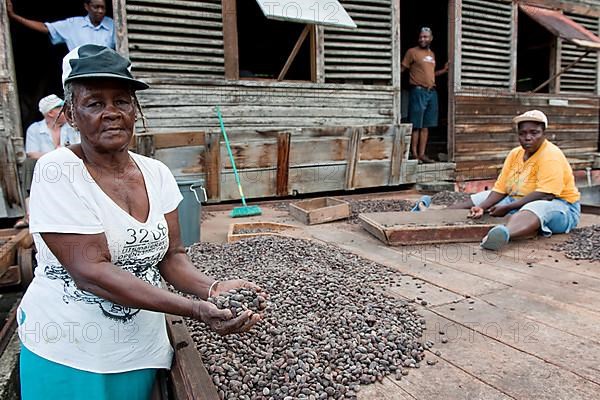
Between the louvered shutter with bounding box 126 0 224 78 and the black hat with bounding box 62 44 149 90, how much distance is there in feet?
15.7

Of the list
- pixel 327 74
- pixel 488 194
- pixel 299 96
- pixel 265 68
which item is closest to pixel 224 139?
pixel 299 96

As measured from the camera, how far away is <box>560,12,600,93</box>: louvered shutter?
954 centimetres

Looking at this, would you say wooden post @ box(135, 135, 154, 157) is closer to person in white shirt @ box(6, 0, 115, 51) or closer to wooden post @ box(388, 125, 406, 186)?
person in white shirt @ box(6, 0, 115, 51)

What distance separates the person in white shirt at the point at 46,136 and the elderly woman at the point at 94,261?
11.4ft

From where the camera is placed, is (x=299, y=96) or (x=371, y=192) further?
(x=371, y=192)

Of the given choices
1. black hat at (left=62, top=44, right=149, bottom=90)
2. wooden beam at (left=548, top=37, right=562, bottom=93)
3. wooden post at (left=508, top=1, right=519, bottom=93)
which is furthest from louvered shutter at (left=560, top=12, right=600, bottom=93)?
black hat at (left=62, top=44, right=149, bottom=90)

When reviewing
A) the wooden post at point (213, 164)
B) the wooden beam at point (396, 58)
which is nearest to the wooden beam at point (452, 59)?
the wooden beam at point (396, 58)

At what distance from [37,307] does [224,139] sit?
488 centimetres

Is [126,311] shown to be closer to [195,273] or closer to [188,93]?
[195,273]

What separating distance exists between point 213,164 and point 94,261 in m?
4.83

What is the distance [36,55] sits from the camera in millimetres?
7980

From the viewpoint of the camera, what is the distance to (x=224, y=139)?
6.23 m

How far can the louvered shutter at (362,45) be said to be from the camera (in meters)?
7.12

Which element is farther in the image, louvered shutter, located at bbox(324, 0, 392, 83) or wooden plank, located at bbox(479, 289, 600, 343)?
louvered shutter, located at bbox(324, 0, 392, 83)
